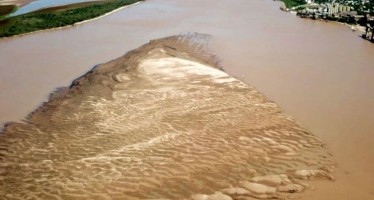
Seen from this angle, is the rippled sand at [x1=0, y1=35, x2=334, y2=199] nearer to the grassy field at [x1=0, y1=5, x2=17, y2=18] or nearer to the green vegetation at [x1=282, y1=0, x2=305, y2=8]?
the green vegetation at [x1=282, y1=0, x2=305, y2=8]

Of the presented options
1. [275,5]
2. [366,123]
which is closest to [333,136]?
[366,123]

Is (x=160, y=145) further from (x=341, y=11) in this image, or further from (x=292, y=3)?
(x=292, y=3)

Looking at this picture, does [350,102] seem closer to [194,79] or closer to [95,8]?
[194,79]

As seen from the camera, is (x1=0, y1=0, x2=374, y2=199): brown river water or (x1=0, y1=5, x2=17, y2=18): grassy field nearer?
(x1=0, y1=0, x2=374, y2=199): brown river water

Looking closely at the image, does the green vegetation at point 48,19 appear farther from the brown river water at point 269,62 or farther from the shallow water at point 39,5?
the shallow water at point 39,5

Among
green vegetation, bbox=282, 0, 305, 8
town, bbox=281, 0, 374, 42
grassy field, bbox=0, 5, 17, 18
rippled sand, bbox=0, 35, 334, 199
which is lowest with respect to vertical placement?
rippled sand, bbox=0, 35, 334, 199

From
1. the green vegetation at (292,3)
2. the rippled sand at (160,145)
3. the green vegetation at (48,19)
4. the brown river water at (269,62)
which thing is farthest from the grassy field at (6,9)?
the rippled sand at (160,145)

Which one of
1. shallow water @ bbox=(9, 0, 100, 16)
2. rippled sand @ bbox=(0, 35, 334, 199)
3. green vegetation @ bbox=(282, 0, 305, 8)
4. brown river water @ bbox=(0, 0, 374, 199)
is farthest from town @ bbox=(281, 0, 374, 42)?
shallow water @ bbox=(9, 0, 100, 16)

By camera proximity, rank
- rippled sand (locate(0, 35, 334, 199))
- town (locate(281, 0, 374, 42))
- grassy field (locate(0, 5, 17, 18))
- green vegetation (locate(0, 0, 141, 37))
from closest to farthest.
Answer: rippled sand (locate(0, 35, 334, 199))
town (locate(281, 0, 374, 42))
green vegetation (locate(0, 0, 141, 37))
grassy field (locate(0, 5, 17, 18))

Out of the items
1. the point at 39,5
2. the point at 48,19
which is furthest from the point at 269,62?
the point at 39,5
